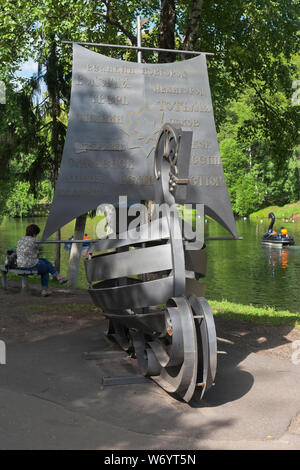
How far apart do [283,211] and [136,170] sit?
53.7 meters

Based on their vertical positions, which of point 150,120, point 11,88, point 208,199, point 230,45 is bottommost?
point 208,199

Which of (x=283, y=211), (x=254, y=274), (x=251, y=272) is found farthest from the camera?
(x=283, y=211)

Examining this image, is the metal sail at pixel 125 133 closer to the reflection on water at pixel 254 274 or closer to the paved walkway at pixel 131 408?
the paved walkway at pixel 131 408

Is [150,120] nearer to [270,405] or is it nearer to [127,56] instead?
[270,405]

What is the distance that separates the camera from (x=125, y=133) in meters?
8.52

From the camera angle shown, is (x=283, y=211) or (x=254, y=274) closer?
(x=254, y=274)

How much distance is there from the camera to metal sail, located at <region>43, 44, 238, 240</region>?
27.4 feet

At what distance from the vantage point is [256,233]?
44469mm

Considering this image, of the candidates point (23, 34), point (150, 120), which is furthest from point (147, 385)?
point (23, 34)

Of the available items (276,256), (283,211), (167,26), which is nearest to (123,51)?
(167,26)

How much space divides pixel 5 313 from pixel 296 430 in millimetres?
5987

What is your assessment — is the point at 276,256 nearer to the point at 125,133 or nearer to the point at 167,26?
the point at 167,26

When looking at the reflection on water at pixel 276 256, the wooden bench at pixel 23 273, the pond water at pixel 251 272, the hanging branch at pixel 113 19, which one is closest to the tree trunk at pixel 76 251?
the wooden bench at pixel 23 273

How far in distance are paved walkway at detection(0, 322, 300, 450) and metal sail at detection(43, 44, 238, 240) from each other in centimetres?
232
